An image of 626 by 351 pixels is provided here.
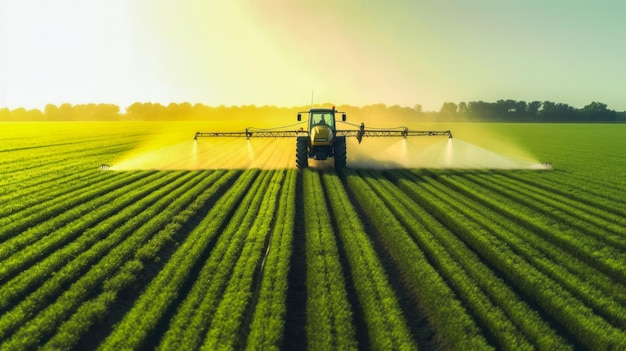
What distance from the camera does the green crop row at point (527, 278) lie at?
620 cm

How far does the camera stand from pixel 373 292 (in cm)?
736

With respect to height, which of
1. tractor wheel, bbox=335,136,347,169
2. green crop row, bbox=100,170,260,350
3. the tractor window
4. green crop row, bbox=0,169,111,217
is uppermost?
the tractor window

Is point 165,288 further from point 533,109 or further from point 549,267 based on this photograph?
point 533,109

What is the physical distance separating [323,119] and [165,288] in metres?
14.7

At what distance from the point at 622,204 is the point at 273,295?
47.3ft

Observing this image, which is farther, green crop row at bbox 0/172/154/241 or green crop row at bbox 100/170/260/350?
green crop row at bbox 0/172/154/241

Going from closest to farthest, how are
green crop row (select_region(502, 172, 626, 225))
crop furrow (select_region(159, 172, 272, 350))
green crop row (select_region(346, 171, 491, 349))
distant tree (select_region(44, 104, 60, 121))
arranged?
crop furrow (select_region(159, 172, 272, 350)), green crop row (select_region(346, 171, 491, 349)), green crop row (select_region(502, 172, 626, 225)), distant tree (select_region(44, 104, 60, 121))

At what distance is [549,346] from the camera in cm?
584

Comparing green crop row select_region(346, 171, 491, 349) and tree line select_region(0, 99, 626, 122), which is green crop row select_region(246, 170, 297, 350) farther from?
tree line select_region(0, 99, 626, 122)

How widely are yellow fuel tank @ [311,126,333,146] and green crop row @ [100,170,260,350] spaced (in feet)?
25.1

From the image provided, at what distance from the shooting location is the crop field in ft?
20.4

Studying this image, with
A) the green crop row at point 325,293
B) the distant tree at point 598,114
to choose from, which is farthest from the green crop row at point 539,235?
the distant tree at point 598,114

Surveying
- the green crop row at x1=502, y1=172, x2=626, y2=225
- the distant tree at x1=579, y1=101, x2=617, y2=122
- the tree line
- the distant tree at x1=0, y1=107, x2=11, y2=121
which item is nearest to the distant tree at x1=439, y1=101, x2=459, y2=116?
the tree line

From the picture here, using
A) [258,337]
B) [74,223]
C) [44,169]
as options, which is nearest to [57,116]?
[44,169]
